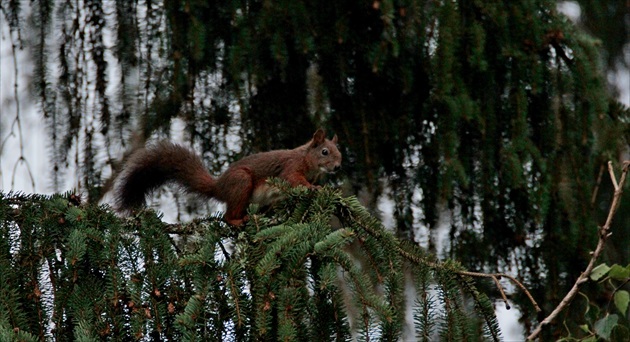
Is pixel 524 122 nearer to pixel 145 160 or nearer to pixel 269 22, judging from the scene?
pixel 269 22

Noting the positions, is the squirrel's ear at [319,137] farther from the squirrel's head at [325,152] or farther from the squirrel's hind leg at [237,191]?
the squirrel's hind leg at [237,191]

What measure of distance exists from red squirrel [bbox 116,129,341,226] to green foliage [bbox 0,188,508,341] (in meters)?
0.78

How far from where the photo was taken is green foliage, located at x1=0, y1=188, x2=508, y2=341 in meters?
1.74

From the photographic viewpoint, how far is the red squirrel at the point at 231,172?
2824 mm

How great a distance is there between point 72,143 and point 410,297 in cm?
129

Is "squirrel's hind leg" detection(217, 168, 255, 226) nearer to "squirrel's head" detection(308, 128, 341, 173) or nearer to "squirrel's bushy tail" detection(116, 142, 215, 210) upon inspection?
"squirrel's bushy tail" detection(116, 142, 215, 210)

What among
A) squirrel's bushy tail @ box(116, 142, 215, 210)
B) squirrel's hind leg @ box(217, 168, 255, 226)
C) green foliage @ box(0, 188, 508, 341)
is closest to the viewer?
green foliage @ box(0, 188, 508, 341)

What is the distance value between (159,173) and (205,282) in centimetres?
120

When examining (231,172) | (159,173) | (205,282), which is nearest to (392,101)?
(231,172)

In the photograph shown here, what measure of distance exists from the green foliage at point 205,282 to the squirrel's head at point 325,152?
978mm

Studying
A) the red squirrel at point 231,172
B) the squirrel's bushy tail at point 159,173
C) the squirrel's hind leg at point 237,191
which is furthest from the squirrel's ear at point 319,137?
the squirrel's bushy tail at point 159,173

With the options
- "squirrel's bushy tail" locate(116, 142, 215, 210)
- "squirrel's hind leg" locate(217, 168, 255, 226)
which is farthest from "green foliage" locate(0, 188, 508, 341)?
"squirrel's hind leg" locate(217, 168, 255, 226)

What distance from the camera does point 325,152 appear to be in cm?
304

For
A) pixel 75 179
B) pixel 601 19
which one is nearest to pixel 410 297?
pixel 75 179
